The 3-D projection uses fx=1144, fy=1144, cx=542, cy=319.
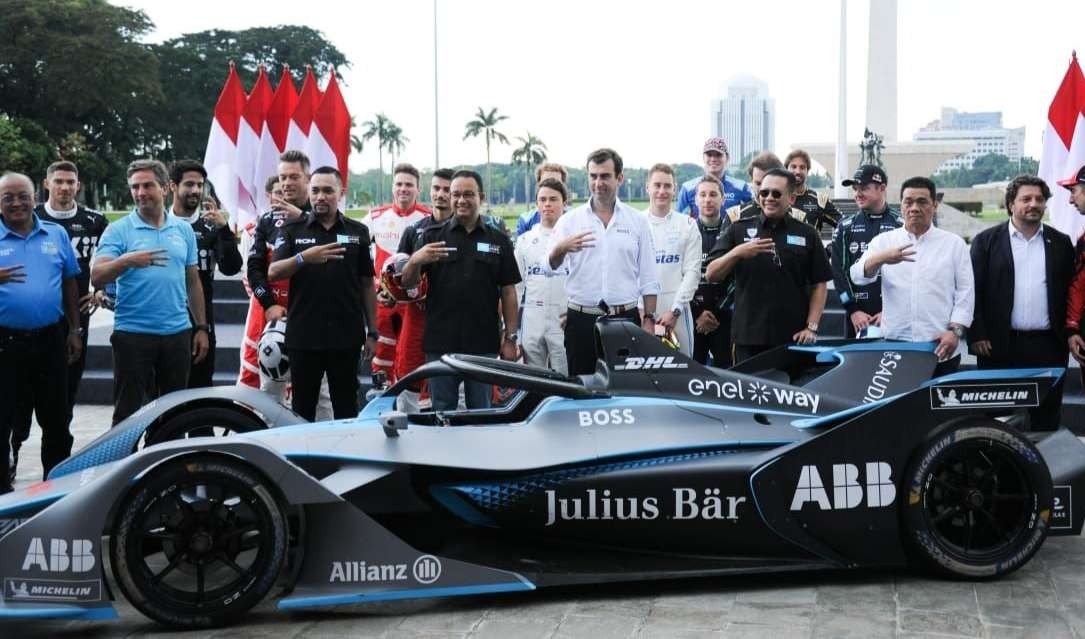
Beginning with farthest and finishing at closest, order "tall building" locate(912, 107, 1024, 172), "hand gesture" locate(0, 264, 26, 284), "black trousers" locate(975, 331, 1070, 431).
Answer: "tall building" locate(912, 107, 1024, 172)
"black trousers" locate(975, 331, 1070, 431)
"hand gesture" locate(0, 264, 26, 284)

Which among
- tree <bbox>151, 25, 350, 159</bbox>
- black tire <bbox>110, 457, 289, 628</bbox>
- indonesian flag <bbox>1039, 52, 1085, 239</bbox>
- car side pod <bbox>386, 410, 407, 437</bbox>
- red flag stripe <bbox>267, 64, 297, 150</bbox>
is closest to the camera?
black tire <bbox>110, 457, 289, 628</bbox>

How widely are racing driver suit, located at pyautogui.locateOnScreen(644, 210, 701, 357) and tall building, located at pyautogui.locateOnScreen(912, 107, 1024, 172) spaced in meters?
97.7

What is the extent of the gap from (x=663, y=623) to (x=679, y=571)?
399 millimetres

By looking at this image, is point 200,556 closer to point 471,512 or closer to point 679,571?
point 471,512

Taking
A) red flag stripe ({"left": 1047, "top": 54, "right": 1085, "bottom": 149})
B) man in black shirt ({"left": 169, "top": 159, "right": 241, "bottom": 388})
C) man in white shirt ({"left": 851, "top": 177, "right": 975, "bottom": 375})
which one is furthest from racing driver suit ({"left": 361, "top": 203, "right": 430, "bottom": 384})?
red flag stripe ({"left": 1047, "top": 54, "right": 1085, "bottom": 149})

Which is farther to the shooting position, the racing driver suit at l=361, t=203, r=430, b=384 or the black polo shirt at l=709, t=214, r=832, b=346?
the racing driver suit at l=361, t=203, r=430, b=384

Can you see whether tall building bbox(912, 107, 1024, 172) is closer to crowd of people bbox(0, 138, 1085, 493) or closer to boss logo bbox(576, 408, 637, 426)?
crowd of people bbox(0, 138, 1085, 493)

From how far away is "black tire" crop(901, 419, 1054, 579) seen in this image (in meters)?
4.81

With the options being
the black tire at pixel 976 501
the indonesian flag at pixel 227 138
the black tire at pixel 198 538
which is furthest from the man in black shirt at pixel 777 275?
the indonesian flag at pixel 227 138

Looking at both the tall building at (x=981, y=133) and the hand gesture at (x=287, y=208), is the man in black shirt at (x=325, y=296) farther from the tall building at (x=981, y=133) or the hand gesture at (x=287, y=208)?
the tall building at (x=981, y=133)

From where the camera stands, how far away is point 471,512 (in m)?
4.62

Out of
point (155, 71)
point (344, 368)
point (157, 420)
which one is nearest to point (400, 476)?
point (157, 420)

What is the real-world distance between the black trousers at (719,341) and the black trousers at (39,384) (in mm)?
4150

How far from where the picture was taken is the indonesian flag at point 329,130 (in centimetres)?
1436
